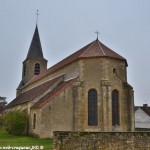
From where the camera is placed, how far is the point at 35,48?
49844 millimetres

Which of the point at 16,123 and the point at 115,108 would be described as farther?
the point at 16,123

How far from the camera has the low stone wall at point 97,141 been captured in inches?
519

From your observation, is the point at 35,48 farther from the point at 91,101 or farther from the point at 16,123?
the point at 91,101

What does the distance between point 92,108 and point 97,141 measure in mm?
12442

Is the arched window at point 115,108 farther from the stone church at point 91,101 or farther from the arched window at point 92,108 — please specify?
the arched window at point 92,108

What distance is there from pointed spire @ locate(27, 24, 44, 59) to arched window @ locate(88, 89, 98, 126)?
81.4 feet

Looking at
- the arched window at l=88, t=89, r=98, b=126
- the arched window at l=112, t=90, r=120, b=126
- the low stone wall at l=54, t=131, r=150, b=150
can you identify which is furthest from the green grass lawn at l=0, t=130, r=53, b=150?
the arched window at l=112, t=90, r=120, b=126

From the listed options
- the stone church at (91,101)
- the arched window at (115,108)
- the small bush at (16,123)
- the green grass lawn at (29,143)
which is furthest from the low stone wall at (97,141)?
the small bush at (16,123)

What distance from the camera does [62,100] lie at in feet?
83.9

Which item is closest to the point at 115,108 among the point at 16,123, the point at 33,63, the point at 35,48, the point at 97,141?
the point at 16,123

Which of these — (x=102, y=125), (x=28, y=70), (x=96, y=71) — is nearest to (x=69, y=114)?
(x=102, y=125)

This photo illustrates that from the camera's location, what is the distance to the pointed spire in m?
48.9

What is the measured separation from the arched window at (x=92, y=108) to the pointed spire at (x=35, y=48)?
24.8 metres

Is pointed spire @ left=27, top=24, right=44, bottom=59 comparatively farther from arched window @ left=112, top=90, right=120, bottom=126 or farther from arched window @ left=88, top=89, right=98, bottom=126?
arched window @ left=112, top=90, right=120, bottom=126
